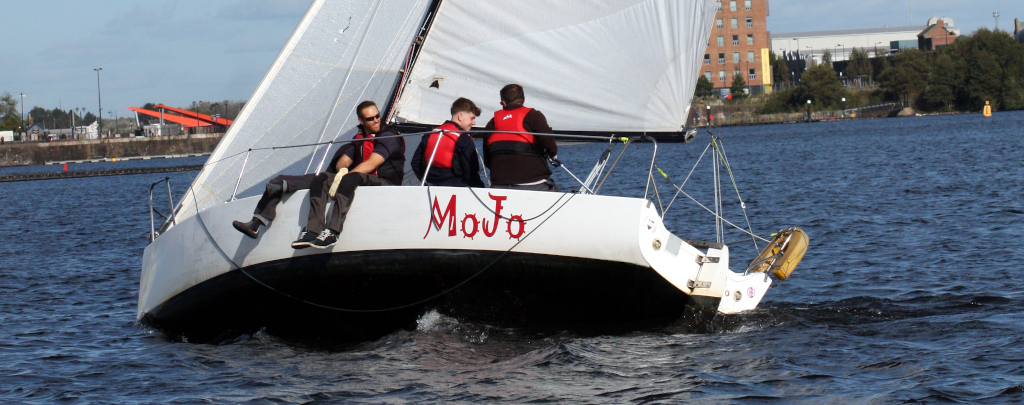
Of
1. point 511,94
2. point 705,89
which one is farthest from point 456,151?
point 705,89

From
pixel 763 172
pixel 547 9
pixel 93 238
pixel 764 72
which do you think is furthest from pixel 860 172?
pixel 764 72

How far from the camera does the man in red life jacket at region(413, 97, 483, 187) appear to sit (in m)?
7.92

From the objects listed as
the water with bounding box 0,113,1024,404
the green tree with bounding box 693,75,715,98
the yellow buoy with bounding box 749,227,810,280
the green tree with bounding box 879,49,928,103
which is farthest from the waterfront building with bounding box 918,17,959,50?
the yellow buoy with bounding box 749,227,810,280

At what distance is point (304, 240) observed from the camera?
288 inches

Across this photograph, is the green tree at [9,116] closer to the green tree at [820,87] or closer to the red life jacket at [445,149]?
the green tree at [820,87]

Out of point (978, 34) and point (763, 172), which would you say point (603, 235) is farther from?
point (978, 34)

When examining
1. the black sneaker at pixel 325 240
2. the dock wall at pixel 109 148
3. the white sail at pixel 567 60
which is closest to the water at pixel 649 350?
the black sneaker at pixel 325 240

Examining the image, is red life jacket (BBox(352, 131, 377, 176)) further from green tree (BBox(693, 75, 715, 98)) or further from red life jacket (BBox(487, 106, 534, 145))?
green tree (BBox(693, 75, 715, 98))

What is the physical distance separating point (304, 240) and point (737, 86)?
101 meters

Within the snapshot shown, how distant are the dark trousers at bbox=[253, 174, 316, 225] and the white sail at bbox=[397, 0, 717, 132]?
5.75 feet

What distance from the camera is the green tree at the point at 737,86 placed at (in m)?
104

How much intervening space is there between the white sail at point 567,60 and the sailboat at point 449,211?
0.01m

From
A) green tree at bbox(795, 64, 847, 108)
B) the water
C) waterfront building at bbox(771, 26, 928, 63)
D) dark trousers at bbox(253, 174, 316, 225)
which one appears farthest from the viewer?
waterfront building at bbox(771, 26, 928, 63)

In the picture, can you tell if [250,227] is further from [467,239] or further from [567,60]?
[567,60]
